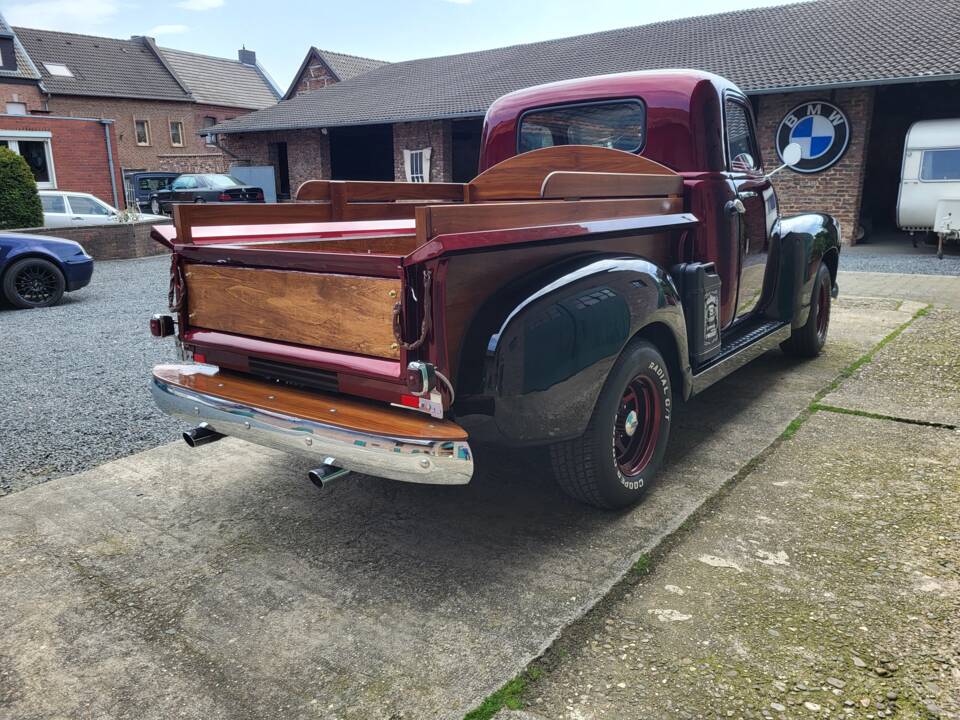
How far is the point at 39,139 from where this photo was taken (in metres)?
27.5

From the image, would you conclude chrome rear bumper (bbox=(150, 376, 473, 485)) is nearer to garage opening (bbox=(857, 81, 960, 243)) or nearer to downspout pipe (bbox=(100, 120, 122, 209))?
garage opening (bbox=(857, 81, 960, 243))

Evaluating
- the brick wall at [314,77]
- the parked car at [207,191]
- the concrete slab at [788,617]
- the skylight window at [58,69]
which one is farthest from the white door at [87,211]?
the skylight window at [58,69]

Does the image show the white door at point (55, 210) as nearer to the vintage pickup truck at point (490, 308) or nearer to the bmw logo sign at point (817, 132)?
the vintage pickup truck at point (490, 308)

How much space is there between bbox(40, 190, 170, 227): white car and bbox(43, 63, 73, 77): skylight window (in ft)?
91.2

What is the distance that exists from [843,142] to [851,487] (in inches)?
549

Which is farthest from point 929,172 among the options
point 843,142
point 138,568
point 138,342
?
point 138,568

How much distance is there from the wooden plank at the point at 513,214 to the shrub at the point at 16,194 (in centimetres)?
1278

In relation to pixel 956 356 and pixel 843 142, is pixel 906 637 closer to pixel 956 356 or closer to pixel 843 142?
pixel 956 356

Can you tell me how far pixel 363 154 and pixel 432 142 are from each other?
796cm

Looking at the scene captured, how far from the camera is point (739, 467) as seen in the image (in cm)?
368

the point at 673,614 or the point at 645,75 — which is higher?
the point at 645,75

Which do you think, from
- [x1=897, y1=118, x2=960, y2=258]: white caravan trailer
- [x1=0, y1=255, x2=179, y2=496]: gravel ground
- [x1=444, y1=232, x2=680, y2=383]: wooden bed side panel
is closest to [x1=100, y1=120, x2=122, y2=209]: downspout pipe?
[x1=0, y1=255, x2=179, y2=496]: gravel ground

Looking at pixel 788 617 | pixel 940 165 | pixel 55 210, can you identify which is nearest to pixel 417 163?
pixel 55 210

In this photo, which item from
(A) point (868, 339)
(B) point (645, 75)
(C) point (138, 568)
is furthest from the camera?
(A) point (868, 339)
